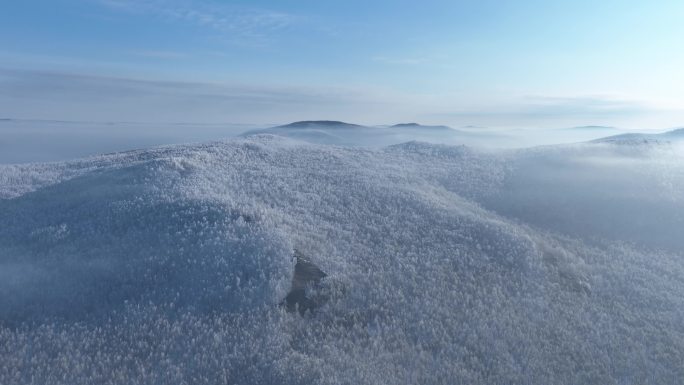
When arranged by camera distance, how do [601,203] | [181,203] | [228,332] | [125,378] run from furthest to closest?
[601,203] → [181,203] → [228,332] → [125,378]

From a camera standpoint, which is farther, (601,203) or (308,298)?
(601,203)

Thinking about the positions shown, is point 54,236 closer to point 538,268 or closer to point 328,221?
point 328,221

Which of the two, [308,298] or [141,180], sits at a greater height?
[141,180]

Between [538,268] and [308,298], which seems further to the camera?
[538,268]

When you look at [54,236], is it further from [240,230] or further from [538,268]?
[538,268]

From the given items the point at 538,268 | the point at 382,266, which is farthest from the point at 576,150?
the point at 382,266

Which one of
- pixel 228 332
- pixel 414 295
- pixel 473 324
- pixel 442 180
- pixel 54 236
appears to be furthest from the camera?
pixel 442 180

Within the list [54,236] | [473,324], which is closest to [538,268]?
[473,324]
